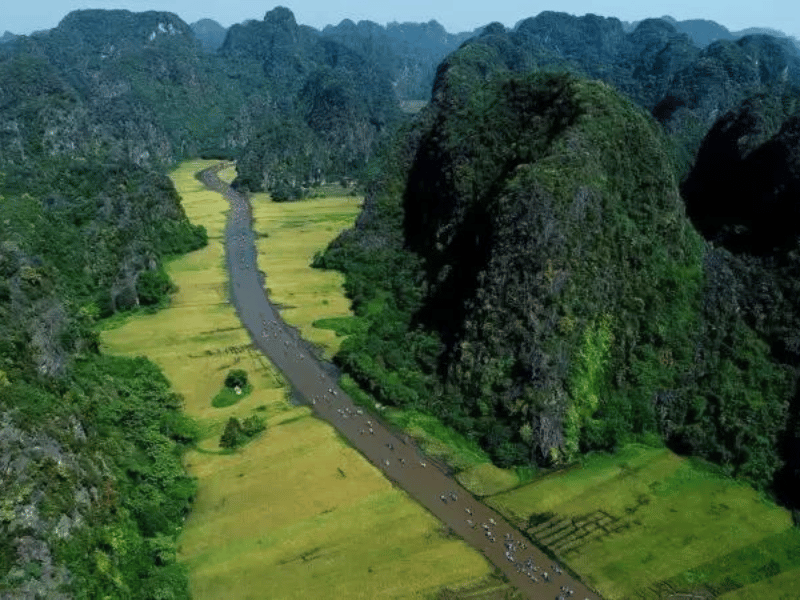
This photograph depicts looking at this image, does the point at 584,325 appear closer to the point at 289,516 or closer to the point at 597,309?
the point at 597,309

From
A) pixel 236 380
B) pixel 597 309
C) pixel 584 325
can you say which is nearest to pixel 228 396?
pixel 236 380

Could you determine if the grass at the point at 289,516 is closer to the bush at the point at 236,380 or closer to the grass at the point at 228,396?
the grass at the point at 228,396

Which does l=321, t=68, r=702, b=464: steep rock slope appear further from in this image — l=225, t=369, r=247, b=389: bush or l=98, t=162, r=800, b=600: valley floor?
l=225, t=369, r=247, b=389: bush

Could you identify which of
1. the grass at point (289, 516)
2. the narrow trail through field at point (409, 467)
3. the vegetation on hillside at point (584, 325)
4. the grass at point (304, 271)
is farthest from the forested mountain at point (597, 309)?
the grass at point (289, 516)

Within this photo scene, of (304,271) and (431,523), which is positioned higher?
(304,271)

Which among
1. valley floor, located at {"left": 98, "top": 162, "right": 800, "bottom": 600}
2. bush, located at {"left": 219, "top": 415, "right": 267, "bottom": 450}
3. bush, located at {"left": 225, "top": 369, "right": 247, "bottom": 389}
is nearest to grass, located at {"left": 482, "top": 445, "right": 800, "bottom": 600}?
valley floor, located at {"left": 98, "top": 162, "right": 800, "bottom": 600}
